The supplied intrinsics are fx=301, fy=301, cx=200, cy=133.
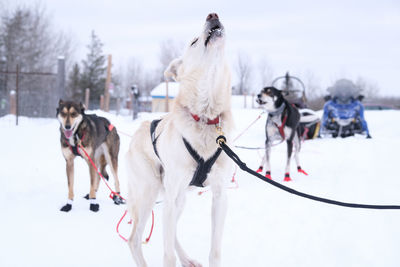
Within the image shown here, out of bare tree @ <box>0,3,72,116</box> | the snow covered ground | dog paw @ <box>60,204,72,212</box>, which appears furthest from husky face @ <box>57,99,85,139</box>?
bare tree @ <box>0,3,72,116</box>

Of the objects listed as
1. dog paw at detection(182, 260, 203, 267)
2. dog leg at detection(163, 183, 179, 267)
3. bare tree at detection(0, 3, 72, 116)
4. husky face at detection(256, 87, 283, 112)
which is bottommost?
dog paw at detection(182, 260, 203, 267)

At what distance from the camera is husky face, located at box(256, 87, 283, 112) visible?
23.7ft

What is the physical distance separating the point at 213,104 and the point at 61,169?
5.44m

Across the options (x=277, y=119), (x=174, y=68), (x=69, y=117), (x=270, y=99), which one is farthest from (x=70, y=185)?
(x=270, y=99)

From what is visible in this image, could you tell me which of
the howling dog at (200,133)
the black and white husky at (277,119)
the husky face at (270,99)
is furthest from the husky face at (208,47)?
the husky face at (270,99)

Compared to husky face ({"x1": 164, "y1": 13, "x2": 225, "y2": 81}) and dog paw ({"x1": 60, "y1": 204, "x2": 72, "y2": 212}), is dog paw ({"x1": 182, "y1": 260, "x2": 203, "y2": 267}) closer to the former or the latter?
husky face ({"x1": 164, "y1": 13, "x2": 225, "y2": 81})

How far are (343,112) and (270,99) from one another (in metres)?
7.22

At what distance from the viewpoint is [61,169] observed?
6637mm

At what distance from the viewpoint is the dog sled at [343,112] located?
509 inches

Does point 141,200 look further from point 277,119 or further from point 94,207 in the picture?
point 277,119

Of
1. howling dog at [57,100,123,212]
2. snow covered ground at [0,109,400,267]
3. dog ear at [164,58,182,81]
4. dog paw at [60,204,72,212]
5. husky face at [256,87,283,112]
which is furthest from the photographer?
husky face at [256,87,283,112]

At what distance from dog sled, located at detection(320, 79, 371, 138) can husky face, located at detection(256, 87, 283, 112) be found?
22.9 ft

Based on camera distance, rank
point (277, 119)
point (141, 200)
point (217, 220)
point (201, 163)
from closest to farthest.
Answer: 1. point (201, 163)
2. point (217, 220)
3. point (141, 200)
4. point (277, 119)

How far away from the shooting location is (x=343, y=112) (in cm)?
1297
